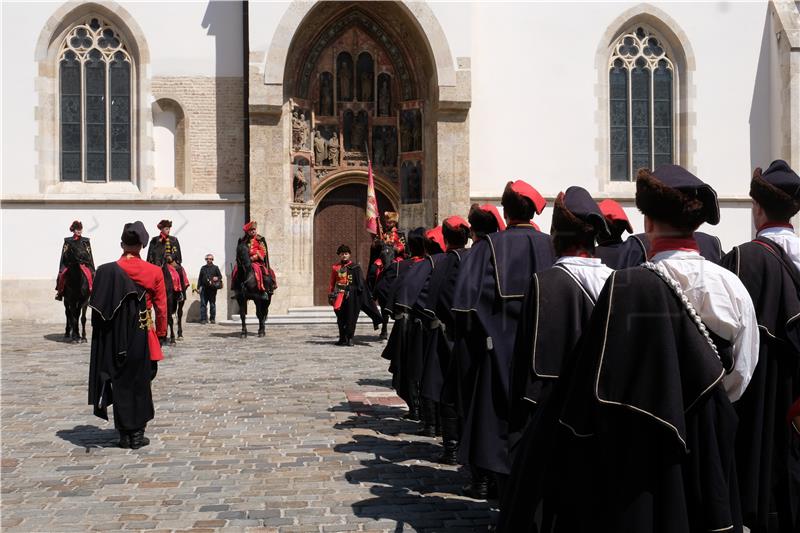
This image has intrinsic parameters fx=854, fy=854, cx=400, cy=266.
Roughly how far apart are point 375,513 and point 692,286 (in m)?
3.25

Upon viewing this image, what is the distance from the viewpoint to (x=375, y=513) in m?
5.45

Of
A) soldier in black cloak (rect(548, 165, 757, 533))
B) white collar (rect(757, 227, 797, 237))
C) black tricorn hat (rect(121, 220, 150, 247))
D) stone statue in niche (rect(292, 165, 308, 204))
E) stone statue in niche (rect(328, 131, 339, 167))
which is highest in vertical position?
stone statue in niche (rect(328, 131, 339, 167))

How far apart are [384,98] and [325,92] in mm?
1592

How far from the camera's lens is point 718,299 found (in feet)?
9.20

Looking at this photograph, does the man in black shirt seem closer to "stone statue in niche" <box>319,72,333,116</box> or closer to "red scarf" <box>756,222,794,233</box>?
"stone statue in niche" <box>319,72,333,116</box>

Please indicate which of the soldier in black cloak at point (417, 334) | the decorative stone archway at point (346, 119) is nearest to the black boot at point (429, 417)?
the soldier in black cloak at point (417, 334)

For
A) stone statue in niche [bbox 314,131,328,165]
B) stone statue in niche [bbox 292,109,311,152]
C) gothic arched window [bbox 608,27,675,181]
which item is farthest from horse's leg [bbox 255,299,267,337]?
gothic arched window [bbox 608,27,675,181]

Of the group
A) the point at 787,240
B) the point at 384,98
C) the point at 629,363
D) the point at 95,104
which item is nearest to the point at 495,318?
the point at 787,240

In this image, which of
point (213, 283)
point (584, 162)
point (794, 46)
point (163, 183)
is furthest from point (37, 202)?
point (794, 46)

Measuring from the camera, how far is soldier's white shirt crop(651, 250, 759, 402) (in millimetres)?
2797

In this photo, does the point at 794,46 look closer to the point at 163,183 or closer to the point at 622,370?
the point at 163,183

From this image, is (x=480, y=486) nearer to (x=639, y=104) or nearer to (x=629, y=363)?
(x=629, y=363)

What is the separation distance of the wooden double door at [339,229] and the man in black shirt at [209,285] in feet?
9.57

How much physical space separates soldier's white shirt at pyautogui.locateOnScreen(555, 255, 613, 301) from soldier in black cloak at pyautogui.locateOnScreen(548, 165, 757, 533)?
1.05 metres
